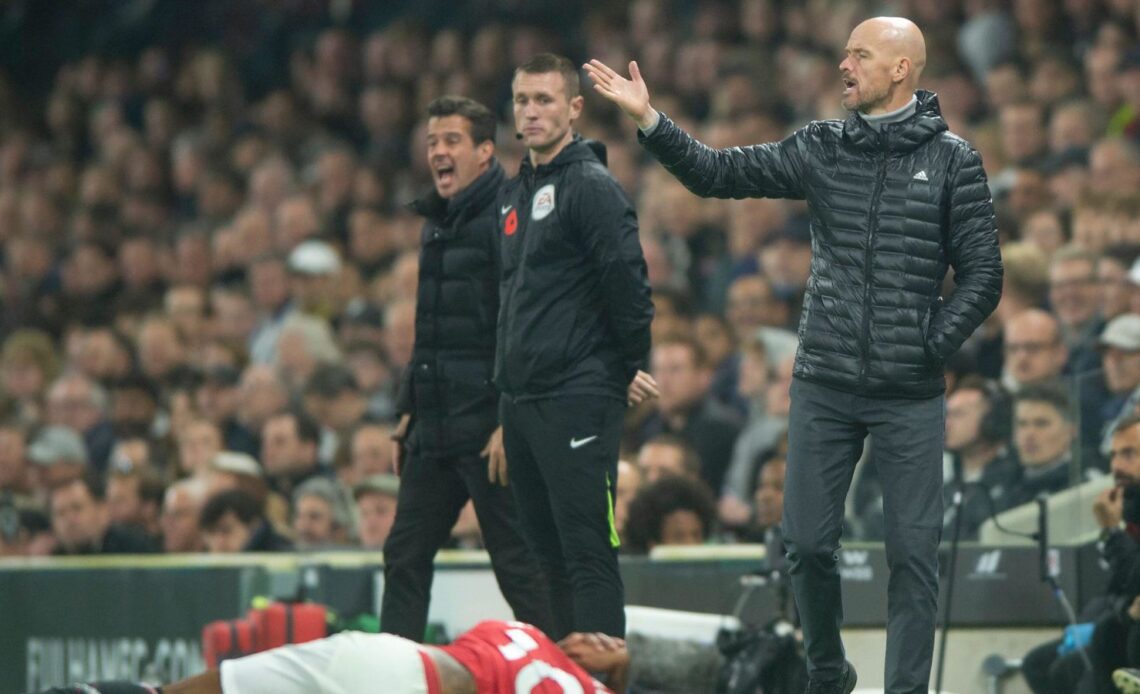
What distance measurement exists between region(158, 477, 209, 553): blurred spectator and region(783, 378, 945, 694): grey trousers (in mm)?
5627

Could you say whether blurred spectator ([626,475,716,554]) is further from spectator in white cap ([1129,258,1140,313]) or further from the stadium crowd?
spectator in white cap ([1129,258,1140,313])

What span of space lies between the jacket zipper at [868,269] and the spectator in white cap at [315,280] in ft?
27.9

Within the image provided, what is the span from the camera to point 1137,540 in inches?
295

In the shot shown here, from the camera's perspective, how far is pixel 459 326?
7359mm

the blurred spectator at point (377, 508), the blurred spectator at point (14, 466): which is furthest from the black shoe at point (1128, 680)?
the blurred spectator at point (14, 466)

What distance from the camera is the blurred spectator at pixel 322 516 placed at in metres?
10.8

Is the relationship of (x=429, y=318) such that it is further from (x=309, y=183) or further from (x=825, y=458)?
(x=309, y=183)

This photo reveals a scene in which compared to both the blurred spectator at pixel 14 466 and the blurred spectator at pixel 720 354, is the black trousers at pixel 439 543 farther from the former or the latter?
the blurred spectator at pixel 14 466

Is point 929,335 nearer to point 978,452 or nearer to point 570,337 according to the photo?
point 570,337

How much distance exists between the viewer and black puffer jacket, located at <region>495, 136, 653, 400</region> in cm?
674

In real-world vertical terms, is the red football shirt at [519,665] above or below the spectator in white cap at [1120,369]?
below

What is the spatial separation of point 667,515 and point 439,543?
1985 mm

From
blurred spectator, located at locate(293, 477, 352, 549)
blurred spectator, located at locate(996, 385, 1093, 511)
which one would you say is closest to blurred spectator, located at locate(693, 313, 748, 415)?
blurred spectator, located at locate(293, 477, 352, 549)

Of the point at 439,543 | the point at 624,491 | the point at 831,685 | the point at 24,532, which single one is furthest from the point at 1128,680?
the point at 24,532
